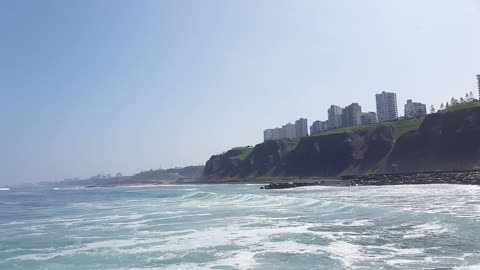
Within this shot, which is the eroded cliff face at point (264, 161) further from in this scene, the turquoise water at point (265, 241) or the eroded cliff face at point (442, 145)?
the turquoise water at point (265, 241)

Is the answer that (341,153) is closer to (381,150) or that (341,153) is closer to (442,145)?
(381,150)

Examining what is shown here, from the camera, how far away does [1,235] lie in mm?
25844

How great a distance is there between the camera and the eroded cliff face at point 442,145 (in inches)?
3696

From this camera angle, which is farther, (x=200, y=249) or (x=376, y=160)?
(x=376, y=160)

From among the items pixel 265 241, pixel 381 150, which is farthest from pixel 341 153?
pixel 265 241

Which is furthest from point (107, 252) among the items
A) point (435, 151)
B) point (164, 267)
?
point (435, 151)

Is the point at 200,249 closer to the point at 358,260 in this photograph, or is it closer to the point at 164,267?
the point at 164,267

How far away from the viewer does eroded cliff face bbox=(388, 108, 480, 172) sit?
93.9m

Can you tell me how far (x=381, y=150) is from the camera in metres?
124

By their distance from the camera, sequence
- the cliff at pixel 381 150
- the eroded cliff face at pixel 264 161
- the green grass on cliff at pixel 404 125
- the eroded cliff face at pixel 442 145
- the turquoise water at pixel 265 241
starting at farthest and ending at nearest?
1. the eroded cliff face at pixel 264 161
2. the green grass on cliff at pixel 404 125
3. the cliff at pixel 381 150
4. the eroded cliff face at pixel 442 145
5. the turquoise water at pixel 265 241

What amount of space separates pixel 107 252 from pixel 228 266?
6120 millimetres

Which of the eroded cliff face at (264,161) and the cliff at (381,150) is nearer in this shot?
the cliff at (381,150)

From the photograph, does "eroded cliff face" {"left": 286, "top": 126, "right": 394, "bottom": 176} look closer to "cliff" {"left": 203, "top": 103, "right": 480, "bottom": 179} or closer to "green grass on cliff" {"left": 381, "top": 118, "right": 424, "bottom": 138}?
"cliff" {"left": 203, "top": 103, "right": 480, "bottom": 179}

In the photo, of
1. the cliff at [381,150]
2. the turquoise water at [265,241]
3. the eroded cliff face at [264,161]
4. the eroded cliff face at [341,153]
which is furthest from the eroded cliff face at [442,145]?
the turquoise water at [265,241]
